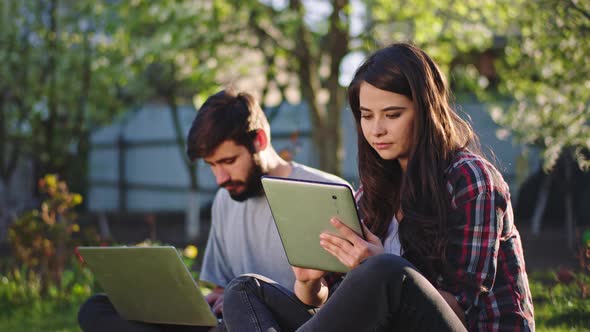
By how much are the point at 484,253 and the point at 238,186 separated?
134 cm

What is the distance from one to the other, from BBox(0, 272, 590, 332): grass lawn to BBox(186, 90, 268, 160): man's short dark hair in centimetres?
160

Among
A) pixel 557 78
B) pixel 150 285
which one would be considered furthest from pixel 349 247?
pixel 557 78

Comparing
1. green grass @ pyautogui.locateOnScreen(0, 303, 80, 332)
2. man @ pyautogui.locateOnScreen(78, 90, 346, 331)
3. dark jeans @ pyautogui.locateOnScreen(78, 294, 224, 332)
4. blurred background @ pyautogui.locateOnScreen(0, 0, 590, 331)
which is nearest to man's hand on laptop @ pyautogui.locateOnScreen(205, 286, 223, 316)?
man @ pyautogui.locateOnScreen(78, 90, 346, 331)

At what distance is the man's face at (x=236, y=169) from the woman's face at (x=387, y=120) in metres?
0.85

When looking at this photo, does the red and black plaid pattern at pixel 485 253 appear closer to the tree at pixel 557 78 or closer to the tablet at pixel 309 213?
the tablet at pixel 309 213

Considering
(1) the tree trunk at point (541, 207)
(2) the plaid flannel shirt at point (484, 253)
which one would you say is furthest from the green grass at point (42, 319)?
(1) the tree trunk at point (541, 207)

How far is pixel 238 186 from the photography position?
3.39 m

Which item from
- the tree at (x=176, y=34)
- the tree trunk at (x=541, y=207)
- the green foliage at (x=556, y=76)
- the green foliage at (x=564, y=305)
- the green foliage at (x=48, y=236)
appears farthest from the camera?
the tree trunk at (x=541, y=207)

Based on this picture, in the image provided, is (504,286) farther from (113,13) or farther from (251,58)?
(251,58)

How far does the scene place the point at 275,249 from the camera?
3398 mm

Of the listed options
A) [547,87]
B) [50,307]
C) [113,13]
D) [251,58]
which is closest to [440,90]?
[547,87]

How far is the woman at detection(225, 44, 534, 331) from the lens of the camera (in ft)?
7.39

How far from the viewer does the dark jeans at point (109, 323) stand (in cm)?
320

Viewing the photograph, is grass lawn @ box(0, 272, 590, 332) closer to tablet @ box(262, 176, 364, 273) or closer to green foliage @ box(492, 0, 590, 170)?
green foliage @ box(492, 0, 590, 170)
